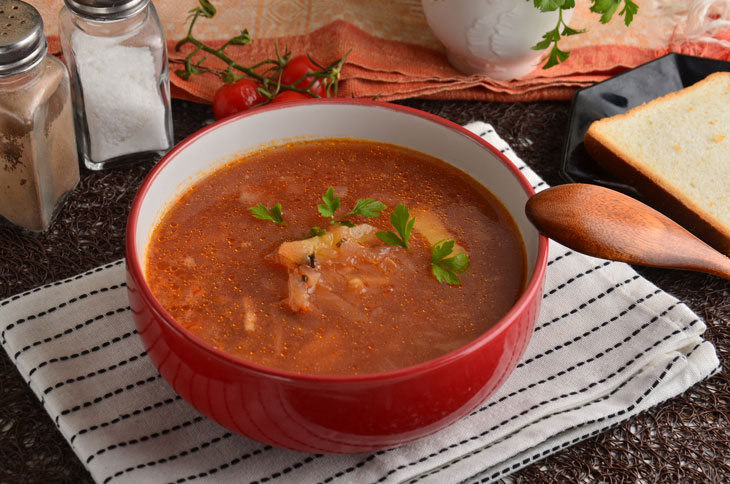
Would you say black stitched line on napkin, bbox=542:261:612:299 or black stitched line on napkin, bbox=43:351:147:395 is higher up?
black stitched line on napkin, bbox=542:261:612:299

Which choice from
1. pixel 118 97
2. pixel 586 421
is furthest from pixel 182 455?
pixel 118 97

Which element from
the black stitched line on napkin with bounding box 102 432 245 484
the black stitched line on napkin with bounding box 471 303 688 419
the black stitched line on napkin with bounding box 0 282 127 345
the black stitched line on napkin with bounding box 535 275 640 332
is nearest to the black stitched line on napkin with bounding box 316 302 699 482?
the black stitched line on napkin with bounding box 471 303 688 419

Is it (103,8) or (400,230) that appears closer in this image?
(400,230)

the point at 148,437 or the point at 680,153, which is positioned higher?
the point at 680,153

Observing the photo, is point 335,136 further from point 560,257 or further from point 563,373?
point 563,373

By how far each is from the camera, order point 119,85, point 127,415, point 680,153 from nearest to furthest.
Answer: point 127,415
point 119,85
point 680,153

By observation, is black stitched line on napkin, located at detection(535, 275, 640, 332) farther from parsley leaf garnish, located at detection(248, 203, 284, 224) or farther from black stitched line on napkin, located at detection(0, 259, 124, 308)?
black stitched line on napkin, located at detection(0, 259, 124, 308)

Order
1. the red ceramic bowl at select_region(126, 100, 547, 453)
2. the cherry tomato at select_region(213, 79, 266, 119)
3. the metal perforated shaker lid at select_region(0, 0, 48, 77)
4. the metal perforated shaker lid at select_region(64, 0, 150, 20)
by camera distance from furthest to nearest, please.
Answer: the cherry tomato at select_region(213, 79, 266, 119)
the metal perforated shaker lid at select_region(64, 0, 150, 20)
the metal perforated shaker lid at select_region(0, 0, 48, 77)
the red ceramic bowl at select_region(126, 100, 547, 453)
